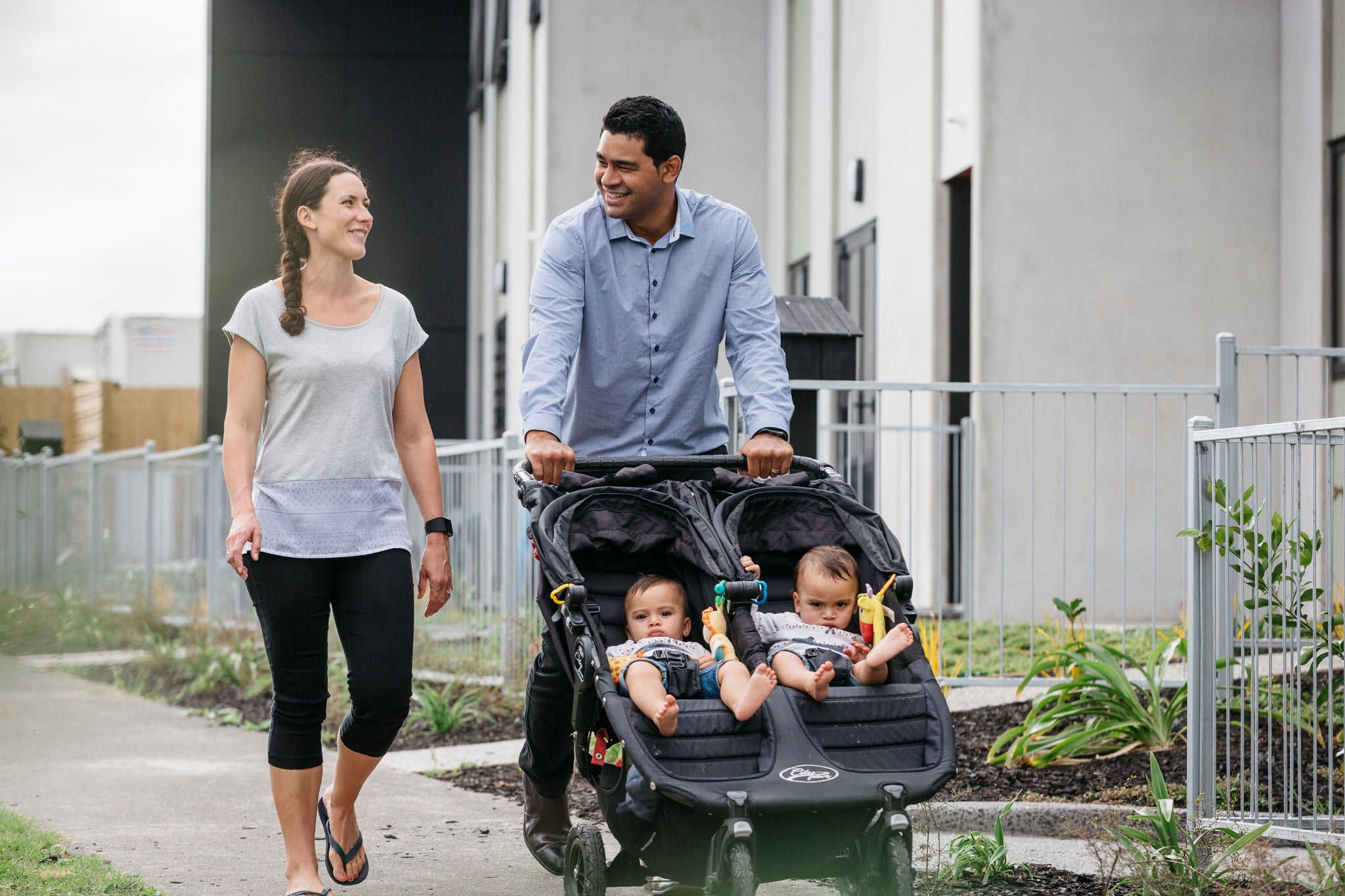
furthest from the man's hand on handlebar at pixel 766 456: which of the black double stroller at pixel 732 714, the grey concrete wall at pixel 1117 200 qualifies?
the grey concrete wall at pixel 1117 200

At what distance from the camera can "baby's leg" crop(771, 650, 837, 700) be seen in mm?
3145

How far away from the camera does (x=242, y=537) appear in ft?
12.0

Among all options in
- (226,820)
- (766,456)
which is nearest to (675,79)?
(226,820)

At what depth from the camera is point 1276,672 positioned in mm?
7000

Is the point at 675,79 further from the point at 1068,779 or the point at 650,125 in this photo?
the point at 650,125

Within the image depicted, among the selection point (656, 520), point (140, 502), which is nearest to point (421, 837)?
point (656, 520)

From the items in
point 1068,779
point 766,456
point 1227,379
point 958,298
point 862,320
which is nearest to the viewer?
point 766,456

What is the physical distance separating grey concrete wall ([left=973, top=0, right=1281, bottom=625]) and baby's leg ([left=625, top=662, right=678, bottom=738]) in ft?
24.3

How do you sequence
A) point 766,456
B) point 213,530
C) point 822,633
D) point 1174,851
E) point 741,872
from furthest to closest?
point 213,530, point 1174,851, point 766,456, point 822,633, point 741,872

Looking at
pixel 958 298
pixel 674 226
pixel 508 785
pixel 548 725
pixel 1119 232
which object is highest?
pixel 1119 232

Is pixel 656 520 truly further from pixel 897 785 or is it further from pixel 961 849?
pixel 961 849

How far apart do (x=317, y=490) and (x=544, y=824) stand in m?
1.26

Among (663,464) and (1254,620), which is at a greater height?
(663,464)

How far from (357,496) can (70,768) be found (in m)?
3.66
